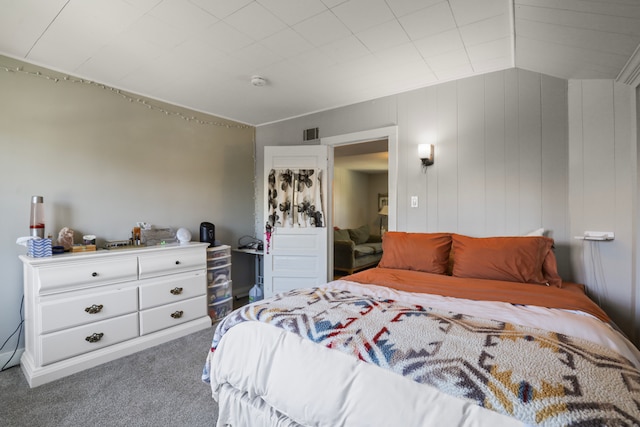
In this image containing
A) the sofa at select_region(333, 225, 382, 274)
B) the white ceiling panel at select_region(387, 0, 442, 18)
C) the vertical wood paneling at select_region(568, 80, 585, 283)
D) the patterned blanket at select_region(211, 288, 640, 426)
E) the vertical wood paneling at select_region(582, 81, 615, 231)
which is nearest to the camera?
the patterned blanket at select_region(211, 288, 640, 426)

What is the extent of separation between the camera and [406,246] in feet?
8.21

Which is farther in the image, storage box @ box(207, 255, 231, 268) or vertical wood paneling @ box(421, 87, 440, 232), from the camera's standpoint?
storage box @ box(207, 255, 231, 268)

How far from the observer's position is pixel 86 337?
7.34 feet

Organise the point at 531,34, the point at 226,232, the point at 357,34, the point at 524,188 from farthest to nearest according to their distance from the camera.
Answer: the point at 226,232, the point at 524,188, the point at 357,34, the point at 531,34

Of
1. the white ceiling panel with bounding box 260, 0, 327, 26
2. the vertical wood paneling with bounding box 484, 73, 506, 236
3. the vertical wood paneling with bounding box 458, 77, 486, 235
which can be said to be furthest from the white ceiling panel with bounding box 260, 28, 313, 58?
the vertical wood paneling with bounding box 484, 73, 506, 236

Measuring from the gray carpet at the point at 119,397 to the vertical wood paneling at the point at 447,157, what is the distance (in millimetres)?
2367

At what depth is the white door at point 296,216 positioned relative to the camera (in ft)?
11.4

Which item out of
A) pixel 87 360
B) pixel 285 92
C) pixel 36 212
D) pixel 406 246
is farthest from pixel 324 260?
pixel 36 212

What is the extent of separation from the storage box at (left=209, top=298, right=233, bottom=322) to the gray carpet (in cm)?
80

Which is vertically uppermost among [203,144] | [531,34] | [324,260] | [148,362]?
[531,34]

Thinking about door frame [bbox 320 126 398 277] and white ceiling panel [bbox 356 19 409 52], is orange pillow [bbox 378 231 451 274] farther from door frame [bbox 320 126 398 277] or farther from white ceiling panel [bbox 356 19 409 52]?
white ceiling panel [bbox 356 19 409 52]

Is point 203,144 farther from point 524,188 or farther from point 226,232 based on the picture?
point 524,188

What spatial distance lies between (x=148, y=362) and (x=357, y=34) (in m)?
2.93

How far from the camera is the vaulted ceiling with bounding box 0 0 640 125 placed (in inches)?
66.6
